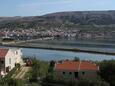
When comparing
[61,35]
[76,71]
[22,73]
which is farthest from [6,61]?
[61,35]

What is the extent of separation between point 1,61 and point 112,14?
156718 mm

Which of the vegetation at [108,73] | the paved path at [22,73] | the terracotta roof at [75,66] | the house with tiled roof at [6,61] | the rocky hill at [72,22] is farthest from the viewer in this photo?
the rocky hill at [72,22]

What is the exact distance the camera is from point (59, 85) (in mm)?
17094

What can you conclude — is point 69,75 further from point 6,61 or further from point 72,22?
point 72,22

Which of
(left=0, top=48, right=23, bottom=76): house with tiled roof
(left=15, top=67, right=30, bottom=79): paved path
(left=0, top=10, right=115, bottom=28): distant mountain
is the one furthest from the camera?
(left=0, top=10, right=115, bottom=28): distant mountain

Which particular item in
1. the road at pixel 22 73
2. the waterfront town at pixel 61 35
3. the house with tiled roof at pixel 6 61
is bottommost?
the waterfront town at pixel 61 35

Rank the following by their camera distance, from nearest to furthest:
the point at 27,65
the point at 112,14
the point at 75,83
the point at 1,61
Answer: the point at 75,83, the point at 1,61, the point at 27,65, the point at 112,14

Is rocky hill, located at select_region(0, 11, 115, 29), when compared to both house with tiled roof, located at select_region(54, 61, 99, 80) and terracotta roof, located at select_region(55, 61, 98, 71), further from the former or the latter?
house with tiled roof, located at select_region(54, 61, 99, 80)

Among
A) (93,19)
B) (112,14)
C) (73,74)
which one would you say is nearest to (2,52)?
(73,74)

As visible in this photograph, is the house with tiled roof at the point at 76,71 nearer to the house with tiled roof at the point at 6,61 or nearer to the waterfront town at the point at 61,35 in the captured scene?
the house with tiled roof at the point at 6,61

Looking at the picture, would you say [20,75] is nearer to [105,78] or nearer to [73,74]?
[73,74]

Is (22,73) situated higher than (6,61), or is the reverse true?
(6,61)

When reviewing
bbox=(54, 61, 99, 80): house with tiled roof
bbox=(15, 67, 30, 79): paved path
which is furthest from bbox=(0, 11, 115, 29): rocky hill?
bbox=(54, 61, 99, 80): house with tiled roof

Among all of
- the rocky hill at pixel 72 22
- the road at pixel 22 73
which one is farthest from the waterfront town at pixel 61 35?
the road at pixel 22 73
